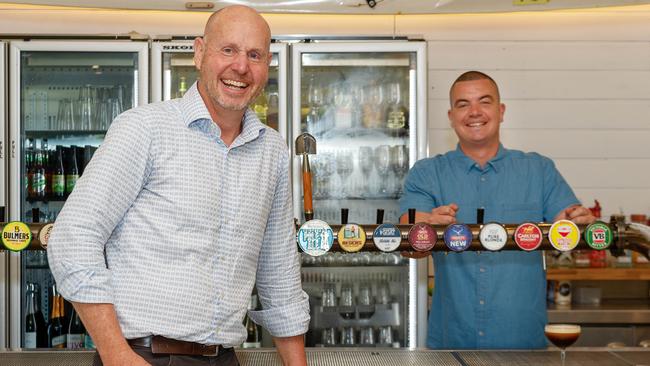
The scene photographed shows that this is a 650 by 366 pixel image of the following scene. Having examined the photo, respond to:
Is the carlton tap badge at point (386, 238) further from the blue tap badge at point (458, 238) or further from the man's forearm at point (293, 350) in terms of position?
the man's forearm at point (293, 350)

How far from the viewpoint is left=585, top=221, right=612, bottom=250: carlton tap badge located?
2.18 metres

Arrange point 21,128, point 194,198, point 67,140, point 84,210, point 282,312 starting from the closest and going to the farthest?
point 84,210, point 194,198, point 282,312, point 21,128, point 67,140

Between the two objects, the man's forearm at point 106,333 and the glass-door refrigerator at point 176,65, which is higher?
the glass-door refrigerator at point 176,65

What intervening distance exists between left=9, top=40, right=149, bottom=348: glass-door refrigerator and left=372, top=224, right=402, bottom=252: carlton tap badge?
211 centimetres

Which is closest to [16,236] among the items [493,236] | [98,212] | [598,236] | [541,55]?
[98,212]

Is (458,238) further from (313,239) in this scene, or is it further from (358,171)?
(358,171)

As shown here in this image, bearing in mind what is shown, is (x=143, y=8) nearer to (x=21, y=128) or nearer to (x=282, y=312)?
(x=21, y=128)

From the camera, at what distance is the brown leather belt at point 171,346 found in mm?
1640

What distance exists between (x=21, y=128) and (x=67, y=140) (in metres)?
0.32

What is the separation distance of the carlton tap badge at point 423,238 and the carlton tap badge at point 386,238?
0.11 ft

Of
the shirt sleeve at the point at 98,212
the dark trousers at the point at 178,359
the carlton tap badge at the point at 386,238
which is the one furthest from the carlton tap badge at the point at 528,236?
the shirt sleeve at the point at 98,212

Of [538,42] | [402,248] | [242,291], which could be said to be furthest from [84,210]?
[538,42]

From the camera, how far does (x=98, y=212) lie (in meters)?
1.59

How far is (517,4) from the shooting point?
3.97 metres
